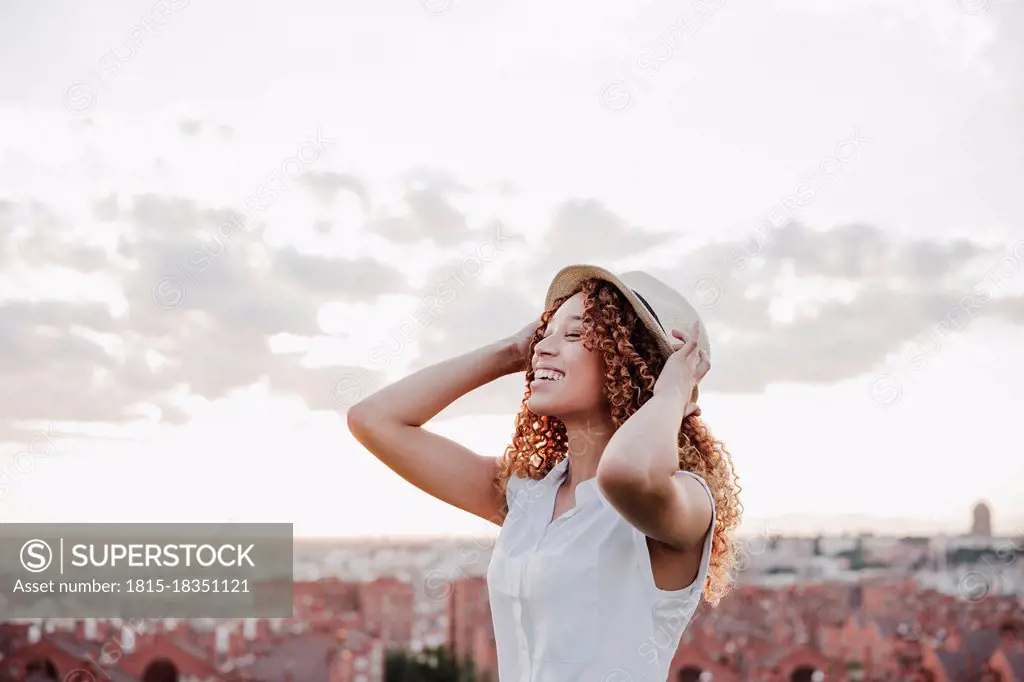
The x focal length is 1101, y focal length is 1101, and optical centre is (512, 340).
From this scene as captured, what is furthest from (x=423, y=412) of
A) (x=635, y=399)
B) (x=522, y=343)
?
(x=635, y=399)

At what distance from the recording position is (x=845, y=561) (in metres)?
10.3

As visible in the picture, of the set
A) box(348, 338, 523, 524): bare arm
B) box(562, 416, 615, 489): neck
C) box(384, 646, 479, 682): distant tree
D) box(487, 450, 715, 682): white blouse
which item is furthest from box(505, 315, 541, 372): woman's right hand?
box(384, 646, 479, 682): distant tree

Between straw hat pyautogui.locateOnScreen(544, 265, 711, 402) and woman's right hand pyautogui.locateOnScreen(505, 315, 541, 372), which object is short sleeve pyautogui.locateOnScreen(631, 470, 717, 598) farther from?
woman's right hand pyautogui.locateOnScreen(505, 315, 541, 372)

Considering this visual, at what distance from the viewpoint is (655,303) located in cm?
149

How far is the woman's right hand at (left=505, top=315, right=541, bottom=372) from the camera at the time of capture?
1.60m

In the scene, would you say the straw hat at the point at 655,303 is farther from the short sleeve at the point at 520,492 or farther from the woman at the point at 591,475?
the short sleeve at the point at 520,492

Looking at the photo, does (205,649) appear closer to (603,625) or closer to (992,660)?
(992,660)

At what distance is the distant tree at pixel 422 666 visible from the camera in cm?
898

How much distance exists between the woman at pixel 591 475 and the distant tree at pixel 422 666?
24.9ft

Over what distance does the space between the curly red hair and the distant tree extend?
7602 mm

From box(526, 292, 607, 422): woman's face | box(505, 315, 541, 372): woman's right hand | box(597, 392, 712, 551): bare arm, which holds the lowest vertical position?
box(597, 392, 712, 551): bare arm

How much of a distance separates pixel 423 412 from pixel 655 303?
1.23 feet

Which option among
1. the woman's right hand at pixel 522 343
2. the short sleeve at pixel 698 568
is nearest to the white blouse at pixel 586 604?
the short sleeve at pixel 698 568

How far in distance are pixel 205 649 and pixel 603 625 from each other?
26.6 ft
